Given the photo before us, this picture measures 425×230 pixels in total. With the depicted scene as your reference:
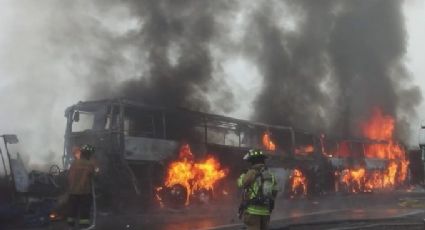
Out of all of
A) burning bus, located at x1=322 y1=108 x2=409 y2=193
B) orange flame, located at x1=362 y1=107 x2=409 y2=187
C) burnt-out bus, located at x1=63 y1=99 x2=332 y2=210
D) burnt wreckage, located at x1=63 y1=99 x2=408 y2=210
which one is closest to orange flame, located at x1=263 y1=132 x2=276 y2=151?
burnt wreckage, located at x1=63 y1=99 x2=408 y2=210

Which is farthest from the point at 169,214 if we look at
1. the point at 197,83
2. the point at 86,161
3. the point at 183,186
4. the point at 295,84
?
the point at 295,84

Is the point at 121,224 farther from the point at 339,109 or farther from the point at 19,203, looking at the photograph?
the point at 339,109

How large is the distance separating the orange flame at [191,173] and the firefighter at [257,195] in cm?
865

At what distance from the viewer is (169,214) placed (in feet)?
42.8

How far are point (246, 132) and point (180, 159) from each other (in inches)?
145

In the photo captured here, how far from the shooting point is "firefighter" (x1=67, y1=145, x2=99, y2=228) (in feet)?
25.7

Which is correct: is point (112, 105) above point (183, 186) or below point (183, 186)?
above

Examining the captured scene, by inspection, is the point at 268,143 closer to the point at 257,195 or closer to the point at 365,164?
the point at 365,164

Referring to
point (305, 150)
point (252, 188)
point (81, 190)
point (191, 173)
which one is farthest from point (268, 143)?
point (252, 188)

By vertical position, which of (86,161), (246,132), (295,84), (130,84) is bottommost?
(86,161)

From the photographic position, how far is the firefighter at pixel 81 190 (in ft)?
25.7

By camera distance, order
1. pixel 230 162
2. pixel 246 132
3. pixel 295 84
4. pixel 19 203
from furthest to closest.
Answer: pixel 295 84 → pixel 246 132 → pixel 230 162 → pixel 19 203

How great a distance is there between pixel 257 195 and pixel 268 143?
13.3 metres

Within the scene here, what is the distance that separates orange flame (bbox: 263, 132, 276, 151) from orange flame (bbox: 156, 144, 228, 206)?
292 centimetres
